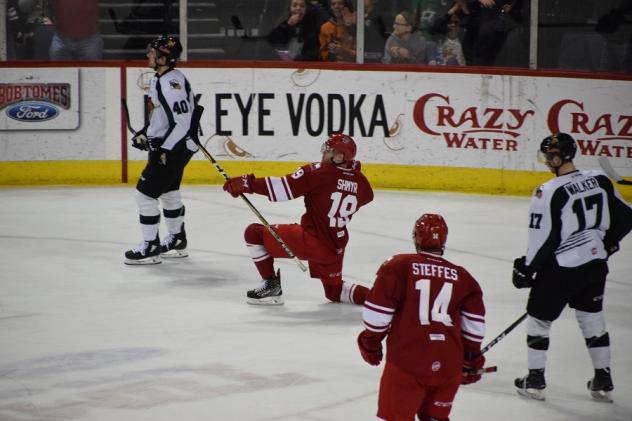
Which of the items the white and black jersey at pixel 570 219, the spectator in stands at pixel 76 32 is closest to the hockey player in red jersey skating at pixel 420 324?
the white and black jersey at pixel 570 219

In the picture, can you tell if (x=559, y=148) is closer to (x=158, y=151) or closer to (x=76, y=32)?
(x=158, y=151)

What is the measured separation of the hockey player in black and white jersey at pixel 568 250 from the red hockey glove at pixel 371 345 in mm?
1260

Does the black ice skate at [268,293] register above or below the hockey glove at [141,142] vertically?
below

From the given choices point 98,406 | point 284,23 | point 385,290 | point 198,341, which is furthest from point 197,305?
point 284,23

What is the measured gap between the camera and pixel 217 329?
649 cm

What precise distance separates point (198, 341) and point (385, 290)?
7.79 feet

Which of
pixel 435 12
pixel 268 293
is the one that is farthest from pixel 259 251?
pixel 435 12

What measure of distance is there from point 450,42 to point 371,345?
7.39 m

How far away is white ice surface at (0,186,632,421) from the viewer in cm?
521

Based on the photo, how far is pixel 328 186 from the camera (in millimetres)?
6648

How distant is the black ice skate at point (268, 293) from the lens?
Answer: 7031mm

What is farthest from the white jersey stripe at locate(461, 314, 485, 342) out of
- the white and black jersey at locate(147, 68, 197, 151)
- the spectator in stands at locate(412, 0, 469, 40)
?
the spectator in stands at locate(412, 0, 469, 40)

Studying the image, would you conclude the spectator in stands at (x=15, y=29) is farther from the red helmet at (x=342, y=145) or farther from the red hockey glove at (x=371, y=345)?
the red hockey glove at (x=371, y=345)

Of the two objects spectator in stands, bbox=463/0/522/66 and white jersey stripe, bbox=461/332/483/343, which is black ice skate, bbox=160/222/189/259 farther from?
white jersey stripe, bbox=461/332/483/343
